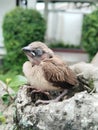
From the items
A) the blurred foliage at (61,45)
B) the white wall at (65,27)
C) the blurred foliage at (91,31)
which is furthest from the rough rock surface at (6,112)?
the white wall at (65,27)

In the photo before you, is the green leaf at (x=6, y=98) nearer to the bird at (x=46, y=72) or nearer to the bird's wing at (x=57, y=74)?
the bird at (x=46, y=72)

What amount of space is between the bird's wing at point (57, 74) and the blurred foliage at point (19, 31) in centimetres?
963

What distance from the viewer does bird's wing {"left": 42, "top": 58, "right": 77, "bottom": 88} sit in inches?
158

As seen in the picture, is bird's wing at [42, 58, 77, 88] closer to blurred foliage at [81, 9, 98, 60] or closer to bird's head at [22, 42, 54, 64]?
bird's head at [22, 42, 54, 64]

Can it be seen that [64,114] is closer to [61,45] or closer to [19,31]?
[19,31]

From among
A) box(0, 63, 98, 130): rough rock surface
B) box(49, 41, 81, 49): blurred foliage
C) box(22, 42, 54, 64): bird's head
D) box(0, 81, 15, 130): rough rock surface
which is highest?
box(22, 42, 54, 64): bird's head

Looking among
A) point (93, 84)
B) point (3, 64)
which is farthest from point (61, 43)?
point (93, 84)

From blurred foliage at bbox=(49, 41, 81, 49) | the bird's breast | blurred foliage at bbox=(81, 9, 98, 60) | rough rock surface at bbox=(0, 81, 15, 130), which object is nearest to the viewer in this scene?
the bird's breast

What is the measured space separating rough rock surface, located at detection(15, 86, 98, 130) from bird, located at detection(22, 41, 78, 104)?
Result: 0.20 meters

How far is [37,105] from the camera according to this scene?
13.0 ft

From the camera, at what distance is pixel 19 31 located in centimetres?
1385

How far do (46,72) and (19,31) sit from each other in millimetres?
9922

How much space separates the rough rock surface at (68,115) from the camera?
3.63m

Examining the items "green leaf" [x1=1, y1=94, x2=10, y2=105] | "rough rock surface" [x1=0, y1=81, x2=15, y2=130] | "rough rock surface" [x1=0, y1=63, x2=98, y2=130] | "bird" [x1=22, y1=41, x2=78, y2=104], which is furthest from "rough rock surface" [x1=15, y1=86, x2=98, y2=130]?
"green leaf" [x1=1, y1=94, x2=10, y2=105]
